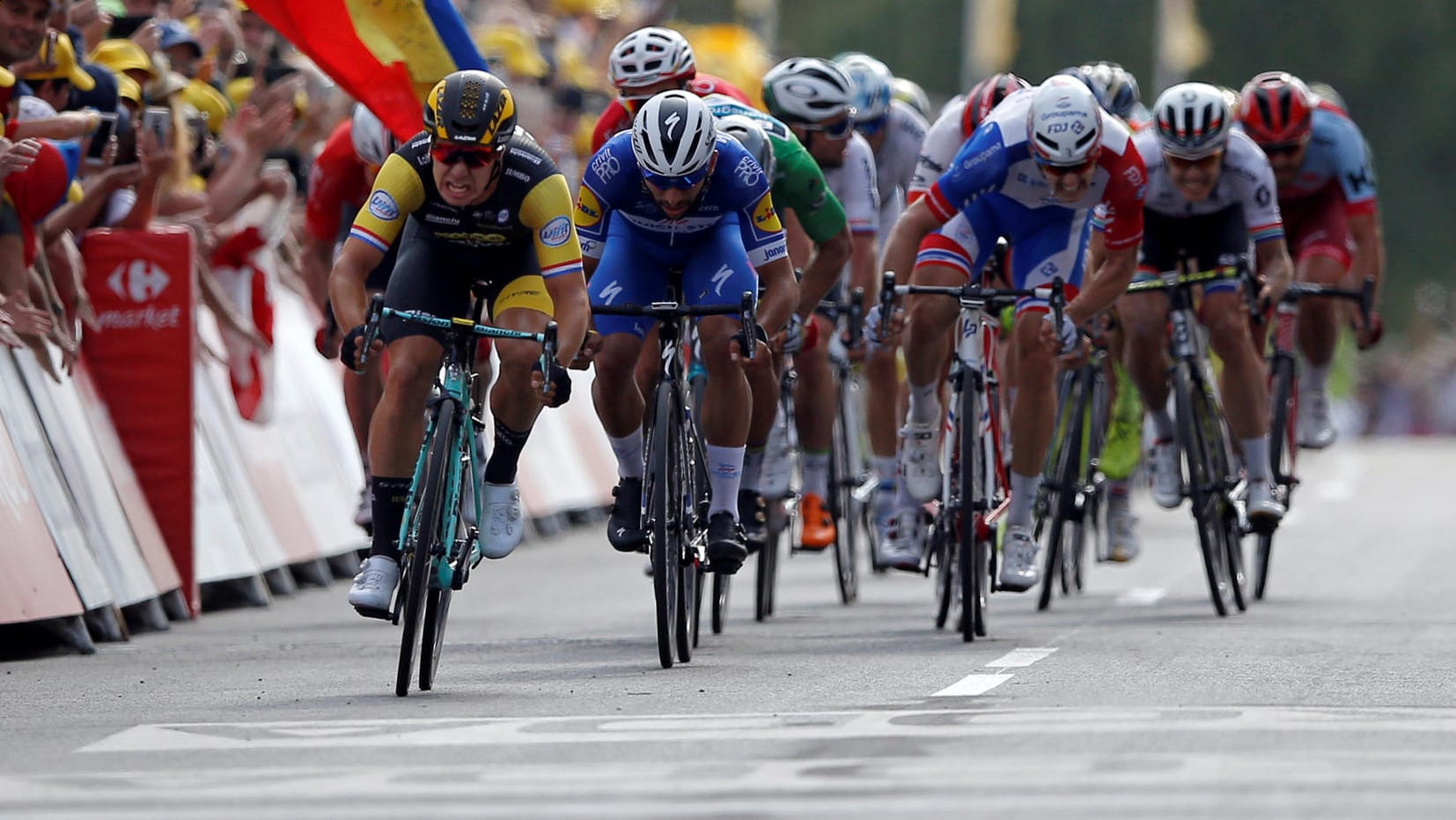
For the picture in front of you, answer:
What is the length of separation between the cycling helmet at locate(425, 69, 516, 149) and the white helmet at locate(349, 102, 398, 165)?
3572mm

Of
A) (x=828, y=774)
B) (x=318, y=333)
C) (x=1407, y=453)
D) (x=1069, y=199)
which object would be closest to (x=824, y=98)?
(x=1069, y=199)

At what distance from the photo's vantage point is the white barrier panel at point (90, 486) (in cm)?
1233

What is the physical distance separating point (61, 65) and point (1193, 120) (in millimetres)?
5136

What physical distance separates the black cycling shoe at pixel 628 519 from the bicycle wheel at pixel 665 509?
1.06 feet

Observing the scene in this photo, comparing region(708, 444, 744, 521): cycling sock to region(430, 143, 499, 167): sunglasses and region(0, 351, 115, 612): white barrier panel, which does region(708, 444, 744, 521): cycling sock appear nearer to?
region(430, 143, 499, 167): sunglasses

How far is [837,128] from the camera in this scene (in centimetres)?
1354

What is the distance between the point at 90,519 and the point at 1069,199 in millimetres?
4467

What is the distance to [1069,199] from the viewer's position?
11.9m

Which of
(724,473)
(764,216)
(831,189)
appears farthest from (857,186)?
(724,473)

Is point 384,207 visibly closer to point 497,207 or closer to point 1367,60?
point 497,207

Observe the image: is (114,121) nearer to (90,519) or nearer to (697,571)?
(90,519)

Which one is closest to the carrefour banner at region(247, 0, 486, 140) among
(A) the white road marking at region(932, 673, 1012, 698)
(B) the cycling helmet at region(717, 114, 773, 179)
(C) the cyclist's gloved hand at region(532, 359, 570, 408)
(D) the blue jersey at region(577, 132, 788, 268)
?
(B) the cycling helmet at region(717, 114, 773, 179)

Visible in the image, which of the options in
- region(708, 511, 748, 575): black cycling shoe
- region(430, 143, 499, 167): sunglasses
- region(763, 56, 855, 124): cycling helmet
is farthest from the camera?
region(763, 56, 855, 124): cycling helmet

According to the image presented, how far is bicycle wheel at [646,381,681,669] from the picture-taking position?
10.1 m
